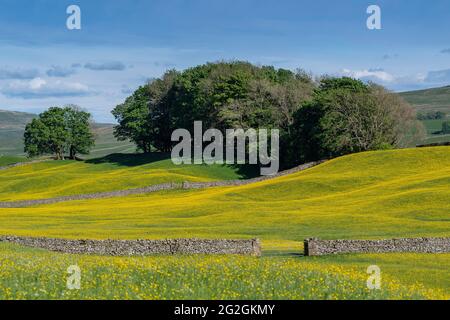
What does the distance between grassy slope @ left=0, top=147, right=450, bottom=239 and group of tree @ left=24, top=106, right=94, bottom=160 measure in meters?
81.8

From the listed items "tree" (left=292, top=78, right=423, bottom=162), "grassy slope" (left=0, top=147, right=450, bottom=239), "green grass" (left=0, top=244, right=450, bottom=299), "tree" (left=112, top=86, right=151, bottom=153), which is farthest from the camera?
"tree" (left=112, top=86, right=151, bottom=153)

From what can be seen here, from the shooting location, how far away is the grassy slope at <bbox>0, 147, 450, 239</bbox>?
174 feet

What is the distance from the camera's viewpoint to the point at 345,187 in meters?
80.3

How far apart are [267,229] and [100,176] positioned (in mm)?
77440

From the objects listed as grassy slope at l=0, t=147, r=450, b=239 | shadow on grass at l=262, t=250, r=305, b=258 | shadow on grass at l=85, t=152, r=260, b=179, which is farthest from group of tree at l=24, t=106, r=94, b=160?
shadow on grass at l=262, t=250, r=305, b=258

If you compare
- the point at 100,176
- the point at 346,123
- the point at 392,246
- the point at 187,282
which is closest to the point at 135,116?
the point at 100,176

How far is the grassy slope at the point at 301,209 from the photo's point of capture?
53.1 meters

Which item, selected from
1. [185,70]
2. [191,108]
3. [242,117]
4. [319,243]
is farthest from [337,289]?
[185,70]

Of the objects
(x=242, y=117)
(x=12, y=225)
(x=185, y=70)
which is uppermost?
(x=185, y=70)

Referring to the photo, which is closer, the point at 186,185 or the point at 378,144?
the point at 186,185

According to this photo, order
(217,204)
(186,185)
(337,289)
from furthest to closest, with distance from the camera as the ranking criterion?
1. (186,185)
2. (217,204)
3. (337,289)

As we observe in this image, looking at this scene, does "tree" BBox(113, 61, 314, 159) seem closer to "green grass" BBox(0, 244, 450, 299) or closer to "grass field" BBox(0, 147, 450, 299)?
"grass field" BBox(0, 147, 450, 299)
